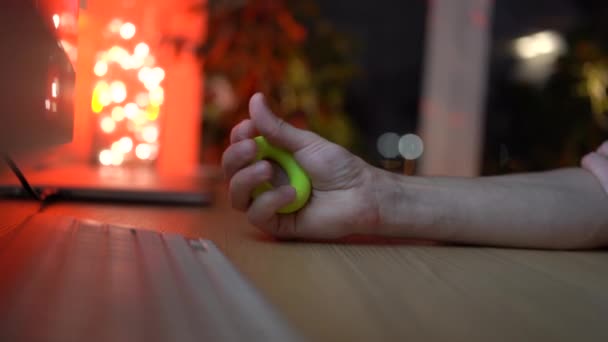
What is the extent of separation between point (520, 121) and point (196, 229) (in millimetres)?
2157

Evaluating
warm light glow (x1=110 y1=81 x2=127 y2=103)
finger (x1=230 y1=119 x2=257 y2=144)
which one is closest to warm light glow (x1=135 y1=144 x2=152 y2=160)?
warm light glow (x1=110 y1=81 x2=127 y2=103)

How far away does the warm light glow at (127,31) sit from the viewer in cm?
157

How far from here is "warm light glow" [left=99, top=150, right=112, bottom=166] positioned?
5.51 feet

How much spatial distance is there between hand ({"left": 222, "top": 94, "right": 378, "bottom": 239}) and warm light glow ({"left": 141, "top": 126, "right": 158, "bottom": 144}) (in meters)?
1.30

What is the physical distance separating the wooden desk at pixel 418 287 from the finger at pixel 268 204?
0.09ft

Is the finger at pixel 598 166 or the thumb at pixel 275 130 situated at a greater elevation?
the thumb at pixel 275 130

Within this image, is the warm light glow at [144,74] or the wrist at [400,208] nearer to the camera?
the wrist at [400,208]

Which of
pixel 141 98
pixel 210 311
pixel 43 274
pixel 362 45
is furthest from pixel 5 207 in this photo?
pixel 362 45

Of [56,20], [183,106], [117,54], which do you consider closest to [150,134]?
[117,54]

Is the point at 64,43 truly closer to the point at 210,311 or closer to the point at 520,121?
the point at 210,311

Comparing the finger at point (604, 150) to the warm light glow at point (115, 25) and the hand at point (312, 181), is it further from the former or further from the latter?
the warm light glow at point (115, 25)

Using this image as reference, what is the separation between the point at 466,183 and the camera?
0.72 m

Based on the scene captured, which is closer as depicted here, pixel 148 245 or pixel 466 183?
pixel 148 245

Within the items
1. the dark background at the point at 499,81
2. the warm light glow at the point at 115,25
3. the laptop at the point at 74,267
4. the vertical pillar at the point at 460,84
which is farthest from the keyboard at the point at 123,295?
the vertical pillar at the point at 460,84
